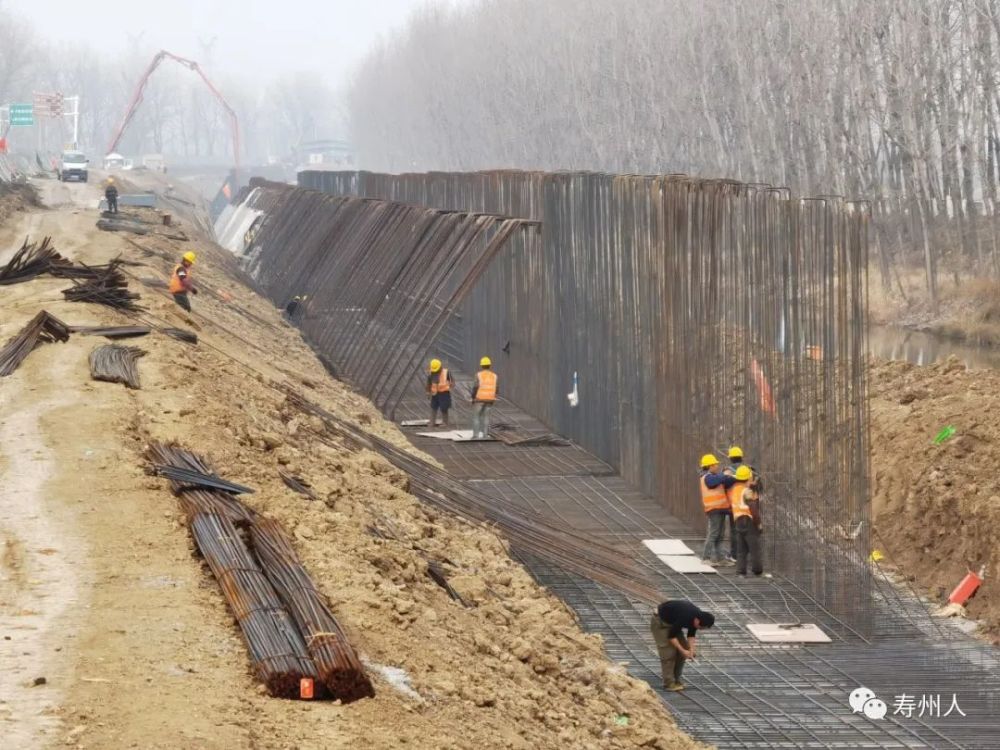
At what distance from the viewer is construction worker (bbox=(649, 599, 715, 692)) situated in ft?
35.3

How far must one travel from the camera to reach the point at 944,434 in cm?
1652

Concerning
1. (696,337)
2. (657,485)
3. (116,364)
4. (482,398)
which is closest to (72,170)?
(482,398)

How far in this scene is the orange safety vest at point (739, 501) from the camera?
45.9ft

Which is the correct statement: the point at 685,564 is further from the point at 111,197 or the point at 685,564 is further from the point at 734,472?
the point at 111,197

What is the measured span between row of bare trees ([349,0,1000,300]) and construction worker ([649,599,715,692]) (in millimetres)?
23749

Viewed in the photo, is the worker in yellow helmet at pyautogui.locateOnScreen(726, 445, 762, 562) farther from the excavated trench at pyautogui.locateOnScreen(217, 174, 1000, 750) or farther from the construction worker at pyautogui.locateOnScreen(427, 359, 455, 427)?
the construction worker at pyautogui.locateOnScreen(427, 359, 455, 427)

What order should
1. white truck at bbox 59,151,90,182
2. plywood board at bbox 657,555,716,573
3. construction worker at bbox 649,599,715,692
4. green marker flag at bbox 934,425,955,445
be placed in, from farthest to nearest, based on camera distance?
white truck at bbox 59,151,90,182 < green marker flag at bbox 934,425,955,445 < plywood board at bbox 657,555,716,573 < construction worker at bbox 649,599,715,692

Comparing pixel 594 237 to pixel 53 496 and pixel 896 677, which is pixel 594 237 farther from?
pixel 53 496

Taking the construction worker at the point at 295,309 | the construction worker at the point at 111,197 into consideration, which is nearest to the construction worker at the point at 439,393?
the construction worker at the point at 295,309

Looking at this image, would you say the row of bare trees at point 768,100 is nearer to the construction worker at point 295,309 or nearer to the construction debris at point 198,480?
the construction worker at point 295,309

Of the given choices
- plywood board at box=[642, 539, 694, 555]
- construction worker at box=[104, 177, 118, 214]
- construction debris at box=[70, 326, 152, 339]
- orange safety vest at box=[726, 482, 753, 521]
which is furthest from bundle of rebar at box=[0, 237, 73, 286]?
construction worker at box=[104, 177, 118, 214]

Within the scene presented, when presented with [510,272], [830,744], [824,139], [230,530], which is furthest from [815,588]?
[824,139]

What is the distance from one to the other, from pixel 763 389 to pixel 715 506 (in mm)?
1197

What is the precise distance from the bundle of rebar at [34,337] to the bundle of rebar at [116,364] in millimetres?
823
